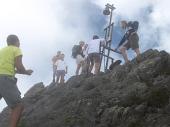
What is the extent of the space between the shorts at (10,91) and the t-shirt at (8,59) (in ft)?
0.53

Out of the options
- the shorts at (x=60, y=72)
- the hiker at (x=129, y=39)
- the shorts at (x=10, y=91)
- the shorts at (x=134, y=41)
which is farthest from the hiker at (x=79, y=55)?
the shorts at (x=10, y=91)

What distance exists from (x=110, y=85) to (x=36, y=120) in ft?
10.1

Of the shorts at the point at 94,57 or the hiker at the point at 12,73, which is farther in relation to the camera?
the shorts at the point at 94,57

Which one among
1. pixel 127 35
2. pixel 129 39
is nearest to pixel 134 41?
pixel 129 39

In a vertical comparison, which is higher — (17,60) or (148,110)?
(17,60)

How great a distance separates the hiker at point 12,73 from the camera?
1039 centimetres

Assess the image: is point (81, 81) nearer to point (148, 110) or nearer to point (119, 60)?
point (119, 60)

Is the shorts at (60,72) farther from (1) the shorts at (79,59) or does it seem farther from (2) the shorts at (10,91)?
(2) the shorts at (10,91)

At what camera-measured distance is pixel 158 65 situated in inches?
593

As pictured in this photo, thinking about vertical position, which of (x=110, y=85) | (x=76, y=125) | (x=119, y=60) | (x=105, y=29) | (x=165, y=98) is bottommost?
(x=76, y=125)

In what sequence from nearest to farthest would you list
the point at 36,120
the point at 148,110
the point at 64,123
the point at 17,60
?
1. the point at 17,60
2. the point at 148,110
3. the point at 64,123
4. the point at 36,120

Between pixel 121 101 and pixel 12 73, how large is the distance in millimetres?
3989

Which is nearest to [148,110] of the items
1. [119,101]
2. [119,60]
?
[119,101]

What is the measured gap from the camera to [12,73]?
1067 centimetres
